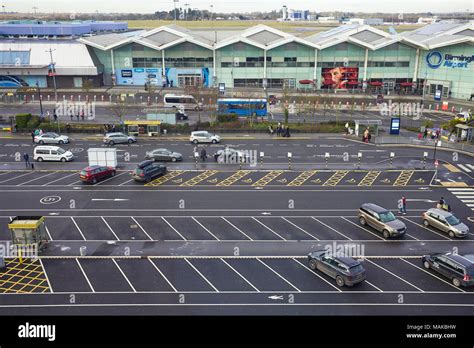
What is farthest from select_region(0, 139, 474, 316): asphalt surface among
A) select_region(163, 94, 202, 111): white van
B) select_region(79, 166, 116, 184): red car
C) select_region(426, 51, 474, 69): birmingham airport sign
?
select_region(426, 51, 474, 69): birmingham airport sign

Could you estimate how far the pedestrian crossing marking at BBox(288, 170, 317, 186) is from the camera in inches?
1422

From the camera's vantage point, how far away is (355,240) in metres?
25.9

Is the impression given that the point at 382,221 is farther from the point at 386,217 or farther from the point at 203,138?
the point at 203,138

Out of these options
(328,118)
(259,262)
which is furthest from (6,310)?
(328,118)

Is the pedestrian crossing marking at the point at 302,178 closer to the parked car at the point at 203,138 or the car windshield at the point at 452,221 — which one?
the car windshield at the point at 452,221

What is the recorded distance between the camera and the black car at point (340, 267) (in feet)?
68.0

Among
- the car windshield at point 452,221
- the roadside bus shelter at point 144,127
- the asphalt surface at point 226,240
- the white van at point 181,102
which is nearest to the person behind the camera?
the asphalt surface at point 226,240

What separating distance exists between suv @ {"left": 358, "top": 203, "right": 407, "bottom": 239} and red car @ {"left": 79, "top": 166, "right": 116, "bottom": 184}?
21.3 meters

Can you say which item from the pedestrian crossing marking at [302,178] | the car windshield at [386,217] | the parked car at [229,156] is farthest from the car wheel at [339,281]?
the parked car at [229,156]

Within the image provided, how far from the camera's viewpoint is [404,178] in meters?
37.4

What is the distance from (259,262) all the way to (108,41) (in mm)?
74904

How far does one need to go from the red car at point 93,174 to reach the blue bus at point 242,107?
25145 mm

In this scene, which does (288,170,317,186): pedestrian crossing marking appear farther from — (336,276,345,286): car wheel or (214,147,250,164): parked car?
(336,276,345,286): car wheel

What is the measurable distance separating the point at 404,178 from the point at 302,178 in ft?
28.8
